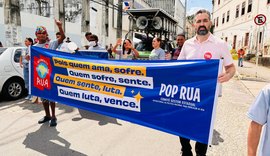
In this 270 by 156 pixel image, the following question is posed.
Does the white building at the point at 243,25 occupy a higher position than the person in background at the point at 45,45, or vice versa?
the white building at the point at 243,25

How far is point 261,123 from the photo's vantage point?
1.43m

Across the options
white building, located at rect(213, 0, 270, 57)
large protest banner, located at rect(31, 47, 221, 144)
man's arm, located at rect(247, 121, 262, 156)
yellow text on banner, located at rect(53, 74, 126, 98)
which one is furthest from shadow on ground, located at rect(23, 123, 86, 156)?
white building, located at rect(213, 0, 270, 57)

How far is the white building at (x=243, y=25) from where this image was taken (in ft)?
68.3

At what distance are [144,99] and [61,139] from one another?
1902 mm

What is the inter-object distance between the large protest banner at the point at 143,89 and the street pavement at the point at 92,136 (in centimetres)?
71

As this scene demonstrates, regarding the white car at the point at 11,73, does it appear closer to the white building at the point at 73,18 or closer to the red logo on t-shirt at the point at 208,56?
the red logo on t-shirt at the point at 208,56

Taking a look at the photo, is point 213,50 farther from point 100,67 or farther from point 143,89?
point 100,67

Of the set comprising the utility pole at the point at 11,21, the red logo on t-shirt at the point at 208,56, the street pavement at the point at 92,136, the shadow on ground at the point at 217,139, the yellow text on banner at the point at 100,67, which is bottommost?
the shadow on ground at the point at 217,139

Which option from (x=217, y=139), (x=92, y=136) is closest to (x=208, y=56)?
(x=217, y=139)

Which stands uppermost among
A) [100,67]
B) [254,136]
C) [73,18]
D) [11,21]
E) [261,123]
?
[73,18]

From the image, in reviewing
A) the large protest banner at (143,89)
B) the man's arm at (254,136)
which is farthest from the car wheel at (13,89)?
the man's arm at (254,136)

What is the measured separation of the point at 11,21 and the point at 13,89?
21.0 feet

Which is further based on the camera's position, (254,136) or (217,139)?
(217,139)

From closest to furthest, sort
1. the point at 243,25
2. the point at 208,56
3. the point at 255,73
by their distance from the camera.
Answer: the point at 208,56
the point at 255,73
the point at 243,25
